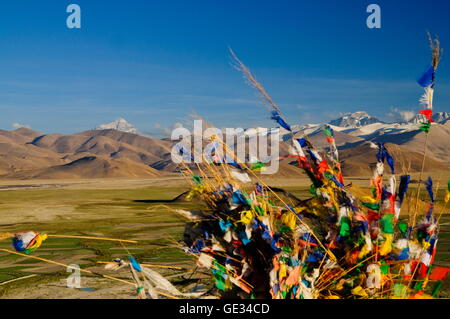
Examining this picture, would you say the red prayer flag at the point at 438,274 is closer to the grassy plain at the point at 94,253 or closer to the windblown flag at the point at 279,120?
the windblown flag at the point at 279,120

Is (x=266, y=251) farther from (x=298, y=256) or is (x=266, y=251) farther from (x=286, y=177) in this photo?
(x=286, y=177)

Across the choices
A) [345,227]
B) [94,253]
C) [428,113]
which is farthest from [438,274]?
[94,253]

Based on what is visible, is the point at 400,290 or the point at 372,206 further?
the point at 372,206

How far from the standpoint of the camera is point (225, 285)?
586 centimetres

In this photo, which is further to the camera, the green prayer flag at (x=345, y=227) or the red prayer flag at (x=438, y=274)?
the red prayer flag at (x=438, y=274)

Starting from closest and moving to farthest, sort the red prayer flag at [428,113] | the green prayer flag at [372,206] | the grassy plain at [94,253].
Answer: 1. the green prayer flag at [372,206]
2. the red prayer flag at [428,113]
3. the grassy plain at [94,253]

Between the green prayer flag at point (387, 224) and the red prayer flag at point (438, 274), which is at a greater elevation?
the green prayer flag at point (387, 224)

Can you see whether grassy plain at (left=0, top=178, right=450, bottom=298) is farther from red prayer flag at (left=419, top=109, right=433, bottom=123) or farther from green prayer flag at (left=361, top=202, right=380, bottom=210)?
red prayer flag at (left=419, top=109, right=433, bottom=123)

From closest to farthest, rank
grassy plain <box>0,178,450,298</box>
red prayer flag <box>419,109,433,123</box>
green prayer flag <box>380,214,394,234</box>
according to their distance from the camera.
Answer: green prayer flag <box>380,214,394,234</box> → red prayer flag <box>419,109,433,123</box> → grassy plain <box>0,178,450,298</box>

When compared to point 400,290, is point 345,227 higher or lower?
higher

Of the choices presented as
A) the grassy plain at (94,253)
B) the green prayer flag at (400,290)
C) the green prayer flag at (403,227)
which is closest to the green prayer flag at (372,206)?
the green prayer flag at (403,227)

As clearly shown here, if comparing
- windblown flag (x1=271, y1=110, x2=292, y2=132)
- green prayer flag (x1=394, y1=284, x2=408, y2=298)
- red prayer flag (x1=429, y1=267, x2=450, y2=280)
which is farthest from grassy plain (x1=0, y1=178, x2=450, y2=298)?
red prayer flag (x1=429, y1=267, x2=450, y2=280)

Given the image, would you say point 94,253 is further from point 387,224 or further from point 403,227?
point 387,224
